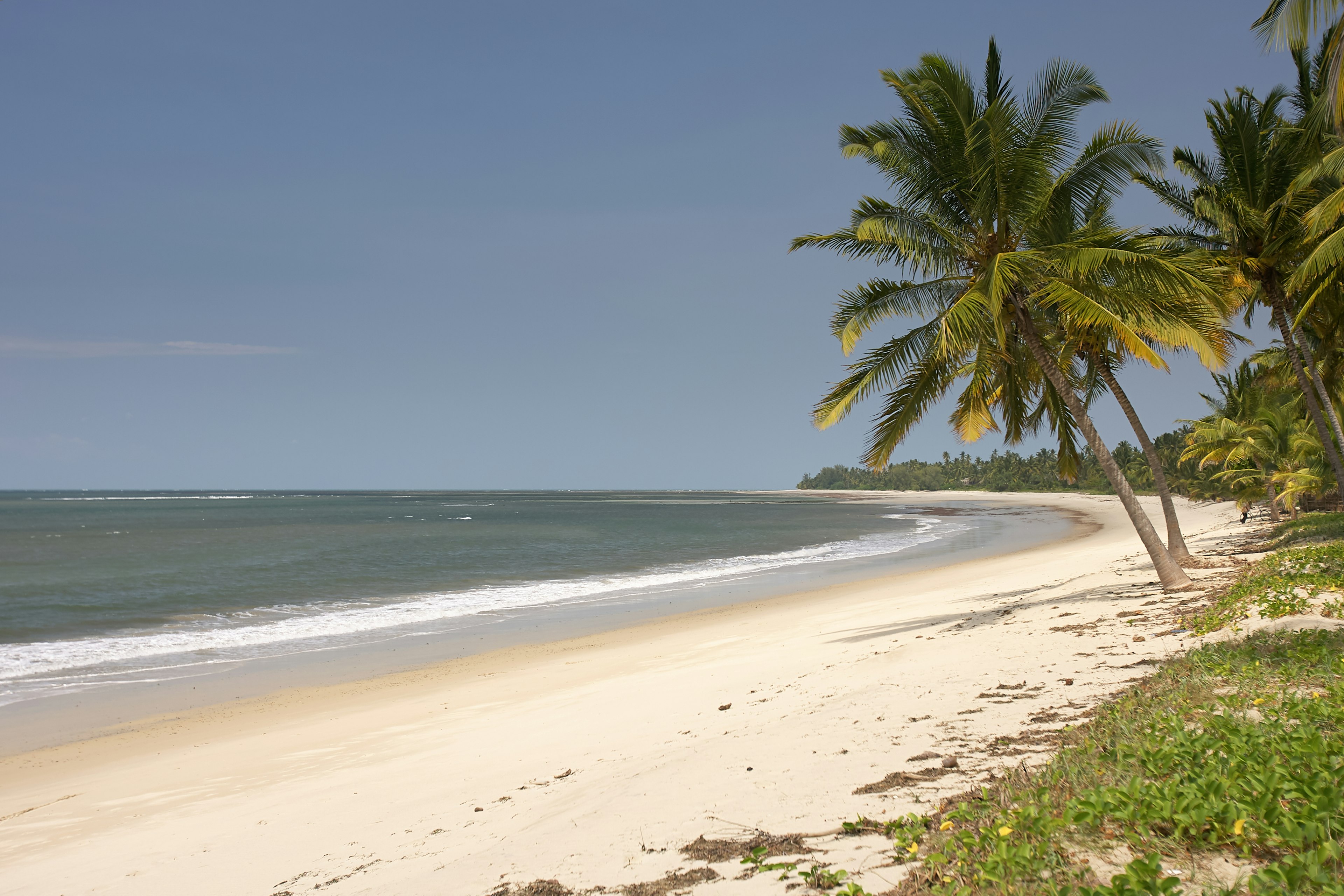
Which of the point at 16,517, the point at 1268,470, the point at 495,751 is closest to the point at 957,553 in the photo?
the point at 1268,470

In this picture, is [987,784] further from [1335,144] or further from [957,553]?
[957,553]

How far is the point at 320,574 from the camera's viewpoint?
25391 millimetres

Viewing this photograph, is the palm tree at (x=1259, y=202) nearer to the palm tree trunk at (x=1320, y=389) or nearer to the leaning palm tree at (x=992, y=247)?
the palm tree trunk at (x=1320, y=389)

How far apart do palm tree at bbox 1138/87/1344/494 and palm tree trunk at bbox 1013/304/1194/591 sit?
4.70 meters

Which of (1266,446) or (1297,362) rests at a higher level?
(1297,362)

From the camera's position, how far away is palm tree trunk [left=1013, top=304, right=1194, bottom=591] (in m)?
10.5

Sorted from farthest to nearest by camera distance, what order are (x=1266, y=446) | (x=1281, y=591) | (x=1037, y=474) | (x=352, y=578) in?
(x=1037, y=474) < (x=1266, y=446) < (x=352, y=578) < (x=1281, y=591)

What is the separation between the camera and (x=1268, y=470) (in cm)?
2689

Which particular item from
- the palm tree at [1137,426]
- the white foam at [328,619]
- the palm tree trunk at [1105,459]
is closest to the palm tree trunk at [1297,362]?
the palm tree at [1137,426]

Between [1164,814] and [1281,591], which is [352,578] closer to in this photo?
[1281,591]

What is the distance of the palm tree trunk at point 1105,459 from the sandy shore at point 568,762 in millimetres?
539

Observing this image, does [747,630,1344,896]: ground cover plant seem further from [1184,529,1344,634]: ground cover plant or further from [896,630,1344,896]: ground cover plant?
[1184,529,1344,634]: ground cover plant

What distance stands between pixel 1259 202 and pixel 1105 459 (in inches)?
265

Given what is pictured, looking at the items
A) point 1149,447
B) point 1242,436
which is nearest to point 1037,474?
point 1242,436
